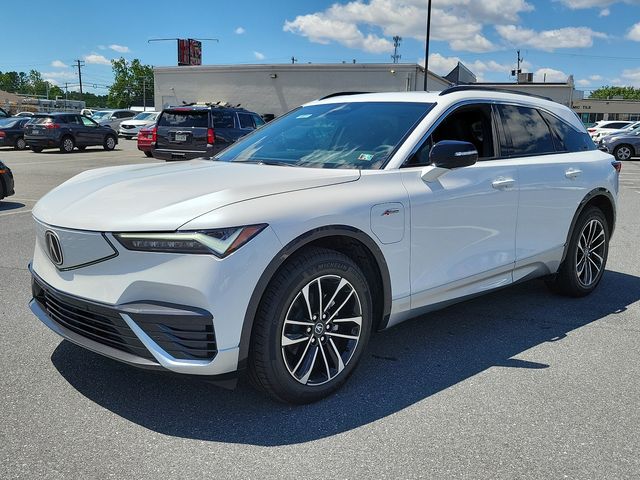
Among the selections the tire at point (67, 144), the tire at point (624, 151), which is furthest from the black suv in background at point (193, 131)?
the tire at point (624, 151)

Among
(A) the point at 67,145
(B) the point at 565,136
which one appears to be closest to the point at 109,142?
(A) the point at 67,145

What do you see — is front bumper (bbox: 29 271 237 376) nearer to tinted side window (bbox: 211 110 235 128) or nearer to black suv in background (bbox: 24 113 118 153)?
tinted side window (bbox: 211 110 235 128)

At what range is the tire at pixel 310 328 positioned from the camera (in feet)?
9.43

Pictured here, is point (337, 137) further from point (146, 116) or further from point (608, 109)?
point (608, 109)

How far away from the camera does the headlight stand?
2654 millimetres

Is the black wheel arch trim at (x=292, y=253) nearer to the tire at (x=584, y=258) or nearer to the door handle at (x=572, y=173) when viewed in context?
the door handle at (x=572, y=173)

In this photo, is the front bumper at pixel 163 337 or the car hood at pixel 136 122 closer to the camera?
the front bumper at pixel 163 337

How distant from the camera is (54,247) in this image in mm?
3035

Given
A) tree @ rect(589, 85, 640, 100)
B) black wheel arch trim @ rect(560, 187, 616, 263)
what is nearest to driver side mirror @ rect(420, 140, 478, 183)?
black wheel arch trim @ rect(560, 187, 616, 263)

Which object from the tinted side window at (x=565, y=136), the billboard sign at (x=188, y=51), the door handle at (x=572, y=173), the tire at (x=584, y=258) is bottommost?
the tire at (x=584, y=258)

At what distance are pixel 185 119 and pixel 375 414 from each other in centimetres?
1365

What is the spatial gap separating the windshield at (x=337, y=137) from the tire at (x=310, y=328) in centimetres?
81

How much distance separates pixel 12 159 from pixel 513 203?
19510mm

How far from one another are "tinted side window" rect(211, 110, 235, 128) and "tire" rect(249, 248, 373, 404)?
12975 millimetres
